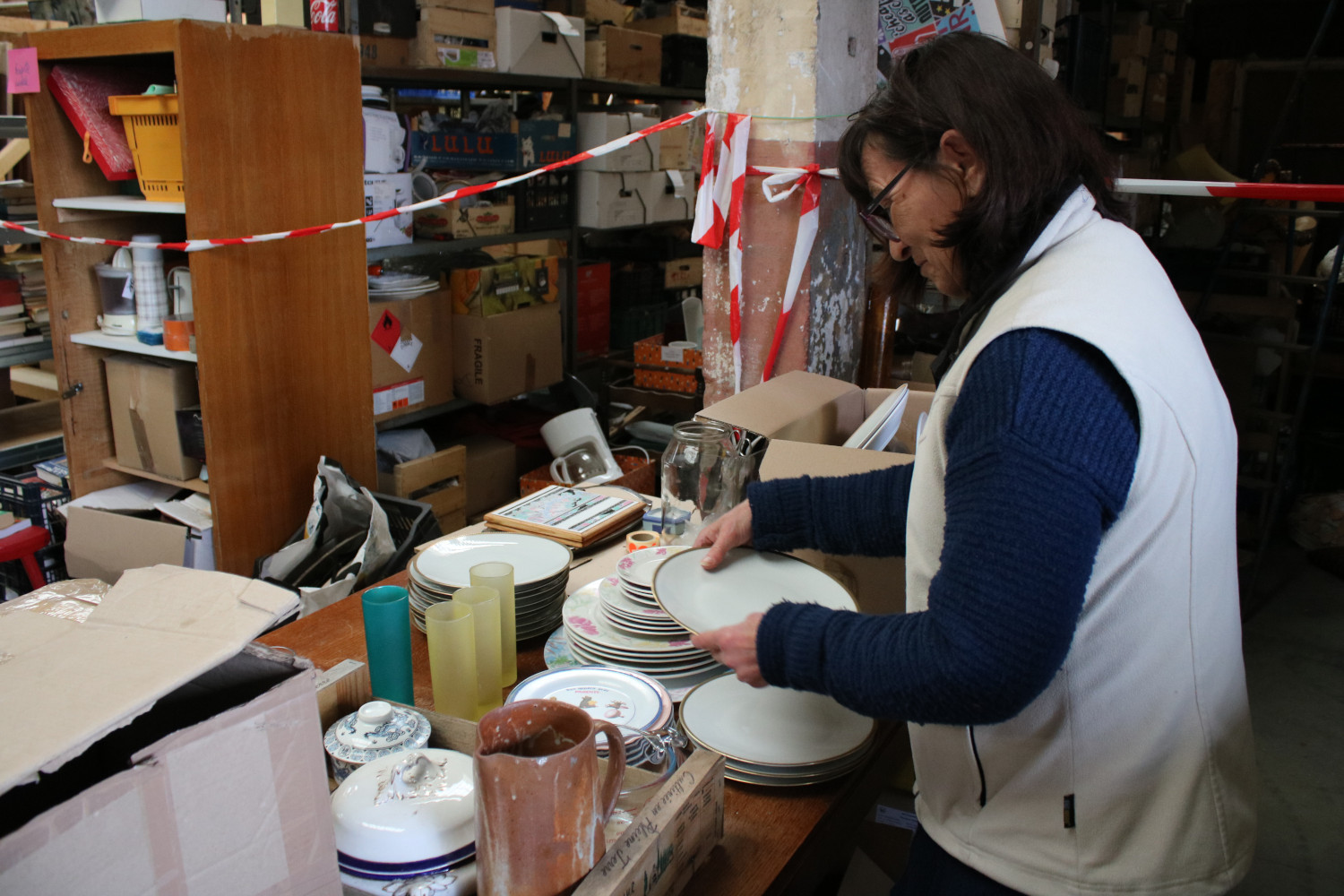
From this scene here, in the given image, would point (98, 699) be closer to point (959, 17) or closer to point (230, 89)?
point (230, 89)

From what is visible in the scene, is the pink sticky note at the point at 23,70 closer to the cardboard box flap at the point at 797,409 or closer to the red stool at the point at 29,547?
the red stool at the point at 29,547

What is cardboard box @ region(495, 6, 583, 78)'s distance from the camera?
391cm

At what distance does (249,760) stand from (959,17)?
2.54m

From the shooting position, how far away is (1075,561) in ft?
2.72

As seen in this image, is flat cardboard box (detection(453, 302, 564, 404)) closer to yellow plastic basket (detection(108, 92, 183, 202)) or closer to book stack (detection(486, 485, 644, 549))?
yellow plastic basket (detection(108, 92, 183, 202))

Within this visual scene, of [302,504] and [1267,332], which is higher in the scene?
[1267,332]

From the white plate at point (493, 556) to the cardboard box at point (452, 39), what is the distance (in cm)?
262

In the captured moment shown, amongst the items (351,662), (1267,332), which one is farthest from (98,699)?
(1267,332)

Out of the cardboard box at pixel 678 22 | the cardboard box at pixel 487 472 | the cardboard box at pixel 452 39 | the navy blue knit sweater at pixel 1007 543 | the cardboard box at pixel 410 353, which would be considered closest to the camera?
the navy blue knit sweater at pixel 1007 543

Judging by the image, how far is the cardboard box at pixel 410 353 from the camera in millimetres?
3520

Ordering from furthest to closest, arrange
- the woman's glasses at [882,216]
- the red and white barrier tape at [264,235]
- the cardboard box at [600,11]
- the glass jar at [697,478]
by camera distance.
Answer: the cardboard box at [600,11] → the red and white barrier tape at [264,235] → the glass jar at [697,478] → the woman's glasses at [882,216]

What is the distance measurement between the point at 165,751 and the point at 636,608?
2.76 ft

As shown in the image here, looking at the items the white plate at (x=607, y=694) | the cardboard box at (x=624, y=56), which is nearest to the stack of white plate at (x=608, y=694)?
the white plate at (x=607, y=694)

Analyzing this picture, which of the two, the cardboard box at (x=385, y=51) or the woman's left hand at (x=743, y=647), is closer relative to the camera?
the woman's left hand at (x=743, y=647)
